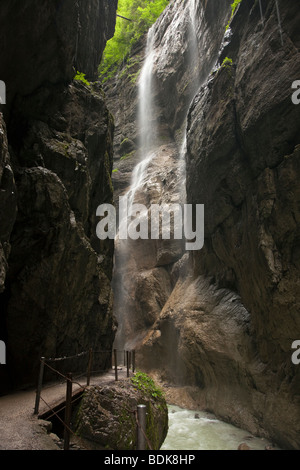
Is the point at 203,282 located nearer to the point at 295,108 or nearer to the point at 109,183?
the point at 109,183

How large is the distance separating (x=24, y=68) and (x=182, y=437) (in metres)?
12.3

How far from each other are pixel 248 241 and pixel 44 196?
738cm

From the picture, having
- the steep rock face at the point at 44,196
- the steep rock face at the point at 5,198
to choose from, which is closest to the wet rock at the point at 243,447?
the steep rock face at the point at 44,196

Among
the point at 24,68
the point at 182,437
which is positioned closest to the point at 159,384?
the point at 182,437

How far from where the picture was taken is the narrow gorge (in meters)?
8.77

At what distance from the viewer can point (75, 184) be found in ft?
34.7

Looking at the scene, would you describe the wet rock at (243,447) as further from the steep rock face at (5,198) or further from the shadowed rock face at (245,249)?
the steep rock face at (5,198)

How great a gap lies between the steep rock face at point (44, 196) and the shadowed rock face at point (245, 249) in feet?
17.9

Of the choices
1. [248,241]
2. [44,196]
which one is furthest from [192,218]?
[44,196]

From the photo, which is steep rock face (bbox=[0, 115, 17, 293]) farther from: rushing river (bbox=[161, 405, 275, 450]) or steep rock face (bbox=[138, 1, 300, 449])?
steep rock face (bbox=[138, 1, 300, 449])

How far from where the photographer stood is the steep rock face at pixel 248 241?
9727 mm

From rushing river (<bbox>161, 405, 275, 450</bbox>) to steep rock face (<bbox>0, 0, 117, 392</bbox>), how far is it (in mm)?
4297

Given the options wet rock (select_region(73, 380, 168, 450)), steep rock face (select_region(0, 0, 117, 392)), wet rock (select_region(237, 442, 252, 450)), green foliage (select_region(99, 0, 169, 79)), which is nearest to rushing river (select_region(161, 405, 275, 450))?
wet rock (select_region(237, 442, 252, 450))

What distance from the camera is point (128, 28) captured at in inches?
1358
